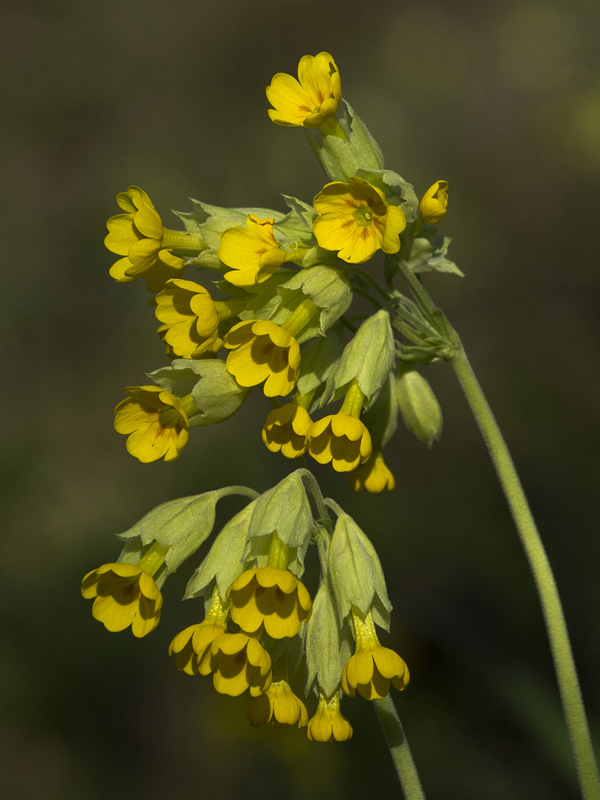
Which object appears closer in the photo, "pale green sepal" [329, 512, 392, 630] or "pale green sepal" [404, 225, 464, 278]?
"pale green sepal" [329, 512, 392, 630]

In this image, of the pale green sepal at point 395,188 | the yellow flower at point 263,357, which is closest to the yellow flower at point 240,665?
the yellow flower at point 263,357

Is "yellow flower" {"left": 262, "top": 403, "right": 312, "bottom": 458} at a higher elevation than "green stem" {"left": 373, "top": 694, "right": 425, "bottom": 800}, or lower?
higher

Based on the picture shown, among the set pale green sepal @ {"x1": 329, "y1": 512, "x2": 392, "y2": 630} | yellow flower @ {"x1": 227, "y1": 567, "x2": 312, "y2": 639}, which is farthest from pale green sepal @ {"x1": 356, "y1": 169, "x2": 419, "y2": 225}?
yellow flower @ {"x1": 227, "y1": 567, "x2": 312, "y2": 639}

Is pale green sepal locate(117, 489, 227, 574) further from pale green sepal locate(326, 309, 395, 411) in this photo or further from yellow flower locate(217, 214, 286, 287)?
yellow flower locate(217, 214, 286, 287)

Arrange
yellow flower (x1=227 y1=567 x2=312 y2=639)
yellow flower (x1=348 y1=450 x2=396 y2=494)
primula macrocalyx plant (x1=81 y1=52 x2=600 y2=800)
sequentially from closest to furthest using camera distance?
yellow flower (x1=227 y1=567 x2=312 y2=639) → primula macrocalyx plant (x1=81 y1=52 x2=600 y2=800) → yellow flower (x1=348 y1=450 x2=396 y2=494)

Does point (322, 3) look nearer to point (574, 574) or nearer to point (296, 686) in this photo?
point (574, 574)

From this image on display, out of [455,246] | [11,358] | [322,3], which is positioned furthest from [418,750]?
[322,3]

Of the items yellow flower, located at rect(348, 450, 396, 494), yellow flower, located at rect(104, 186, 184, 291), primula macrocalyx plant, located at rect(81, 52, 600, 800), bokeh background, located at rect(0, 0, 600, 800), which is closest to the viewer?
primula macrocalyx plant, located at rect(81, 52, 600, 800)
